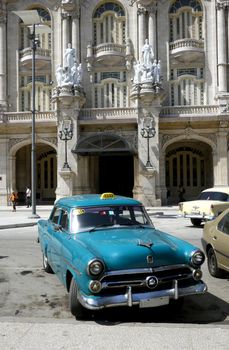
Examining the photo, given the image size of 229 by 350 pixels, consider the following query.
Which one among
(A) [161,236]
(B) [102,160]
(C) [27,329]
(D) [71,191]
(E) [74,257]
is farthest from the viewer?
(B) [102,160]

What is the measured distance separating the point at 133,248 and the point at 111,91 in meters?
27.1

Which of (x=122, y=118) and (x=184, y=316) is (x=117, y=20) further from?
(x=184, y=316)

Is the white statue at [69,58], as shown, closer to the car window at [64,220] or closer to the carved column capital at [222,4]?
the carved column capital at [222,4]

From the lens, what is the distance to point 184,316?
19.1ft

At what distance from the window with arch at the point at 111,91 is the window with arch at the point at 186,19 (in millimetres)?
5295

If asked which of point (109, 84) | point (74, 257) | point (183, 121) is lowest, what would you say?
point (74, 257)

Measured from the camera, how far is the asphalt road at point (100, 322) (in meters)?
4.55

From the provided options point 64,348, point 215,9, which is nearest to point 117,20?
point 215,9

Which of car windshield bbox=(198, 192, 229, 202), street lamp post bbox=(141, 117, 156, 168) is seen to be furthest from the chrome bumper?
street lamp post bbox=(141, 117, 156, 168)

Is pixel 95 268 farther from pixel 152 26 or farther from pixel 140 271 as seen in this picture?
pixel 152 26

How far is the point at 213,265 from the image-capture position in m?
8.28

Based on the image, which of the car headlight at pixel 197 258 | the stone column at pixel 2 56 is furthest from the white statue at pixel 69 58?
the car headlight at pixel 197 258

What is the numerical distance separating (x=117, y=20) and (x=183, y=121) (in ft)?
33.1

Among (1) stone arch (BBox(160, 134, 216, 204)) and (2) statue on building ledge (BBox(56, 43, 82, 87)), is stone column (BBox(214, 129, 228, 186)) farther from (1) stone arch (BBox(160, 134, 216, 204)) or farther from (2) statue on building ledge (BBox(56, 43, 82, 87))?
(2) statue on building ledge (BBox(56, 43, 82, 87))
